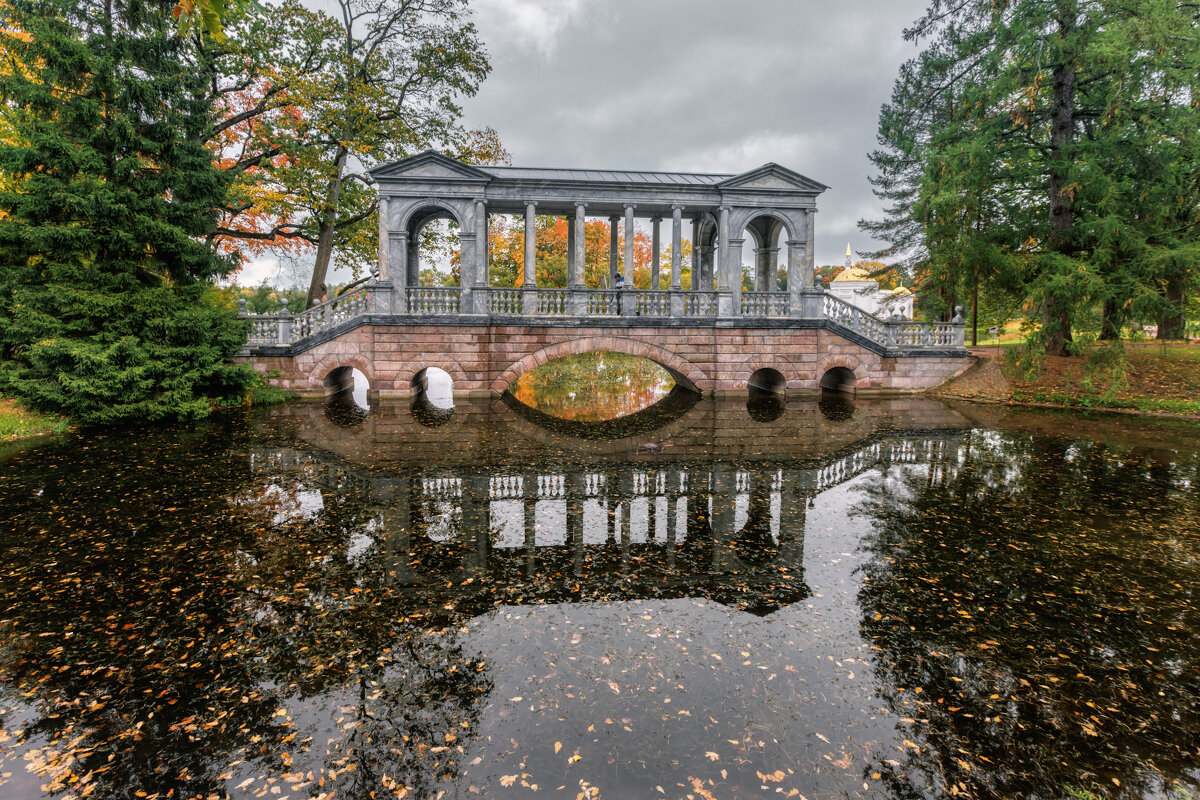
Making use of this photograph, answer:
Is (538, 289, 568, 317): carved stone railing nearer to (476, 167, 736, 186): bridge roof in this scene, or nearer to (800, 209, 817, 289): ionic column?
(476, 167, 736, 186): bridge roof

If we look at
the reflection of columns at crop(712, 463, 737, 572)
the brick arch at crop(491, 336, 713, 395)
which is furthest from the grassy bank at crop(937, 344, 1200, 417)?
the reflection of columns at crop(712, 463, 737, 572)

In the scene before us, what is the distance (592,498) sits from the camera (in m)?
7.67

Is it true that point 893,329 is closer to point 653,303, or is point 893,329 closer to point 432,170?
point 653,303

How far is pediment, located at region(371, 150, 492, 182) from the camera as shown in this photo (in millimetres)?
16984

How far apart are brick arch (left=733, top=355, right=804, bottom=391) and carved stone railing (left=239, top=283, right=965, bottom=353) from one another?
3.86 ft

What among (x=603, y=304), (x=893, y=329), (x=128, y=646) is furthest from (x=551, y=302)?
(x=128, y=646)

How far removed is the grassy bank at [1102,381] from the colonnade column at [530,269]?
13854 mm

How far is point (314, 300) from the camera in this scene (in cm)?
2138

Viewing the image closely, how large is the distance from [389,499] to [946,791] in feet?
21.8

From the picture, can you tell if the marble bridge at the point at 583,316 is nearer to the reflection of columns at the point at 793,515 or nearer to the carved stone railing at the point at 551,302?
the carved stone railing at the point at 551,302

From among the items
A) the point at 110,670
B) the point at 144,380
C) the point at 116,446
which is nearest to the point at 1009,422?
the point at 110,670

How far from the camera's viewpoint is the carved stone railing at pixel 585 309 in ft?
56.0

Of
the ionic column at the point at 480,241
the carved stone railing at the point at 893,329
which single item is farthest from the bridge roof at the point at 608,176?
the carved stone railing at the point at 893,329

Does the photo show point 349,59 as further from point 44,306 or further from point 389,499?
point 389,499
